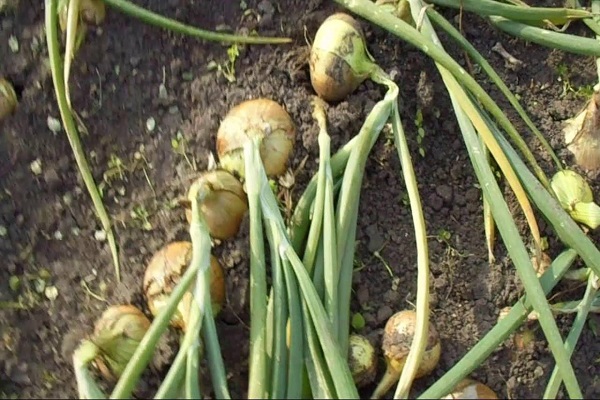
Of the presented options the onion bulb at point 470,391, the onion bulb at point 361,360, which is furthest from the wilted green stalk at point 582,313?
the onion bulb at point 361,360

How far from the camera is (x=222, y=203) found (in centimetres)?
148

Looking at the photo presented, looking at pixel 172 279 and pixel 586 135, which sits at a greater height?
pixel 586 135

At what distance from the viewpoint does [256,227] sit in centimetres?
141

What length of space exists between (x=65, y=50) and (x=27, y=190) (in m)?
0.30

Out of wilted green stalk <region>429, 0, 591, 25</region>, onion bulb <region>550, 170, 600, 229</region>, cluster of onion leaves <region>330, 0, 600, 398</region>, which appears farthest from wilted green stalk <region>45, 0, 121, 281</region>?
onion bulb <region>550, 170, 600, 229</region>

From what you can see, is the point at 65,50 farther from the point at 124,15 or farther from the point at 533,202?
the point at 533,202

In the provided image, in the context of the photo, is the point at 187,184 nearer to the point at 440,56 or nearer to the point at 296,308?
the point at 296,308

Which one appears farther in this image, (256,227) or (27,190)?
(27,190)

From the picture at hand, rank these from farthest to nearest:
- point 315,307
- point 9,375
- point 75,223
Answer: point 75,223 < point 9,375 < point 315,307

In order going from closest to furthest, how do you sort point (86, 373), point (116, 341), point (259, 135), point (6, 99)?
point (86, 373) < point (116, 341) < point (259, 135) < point (6, 99)

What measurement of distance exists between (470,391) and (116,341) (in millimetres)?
642

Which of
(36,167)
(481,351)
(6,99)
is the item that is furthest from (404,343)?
(6,99)

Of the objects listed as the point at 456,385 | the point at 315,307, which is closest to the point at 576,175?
the point at 456,385

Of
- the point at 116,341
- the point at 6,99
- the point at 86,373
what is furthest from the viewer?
the point at 6,99
